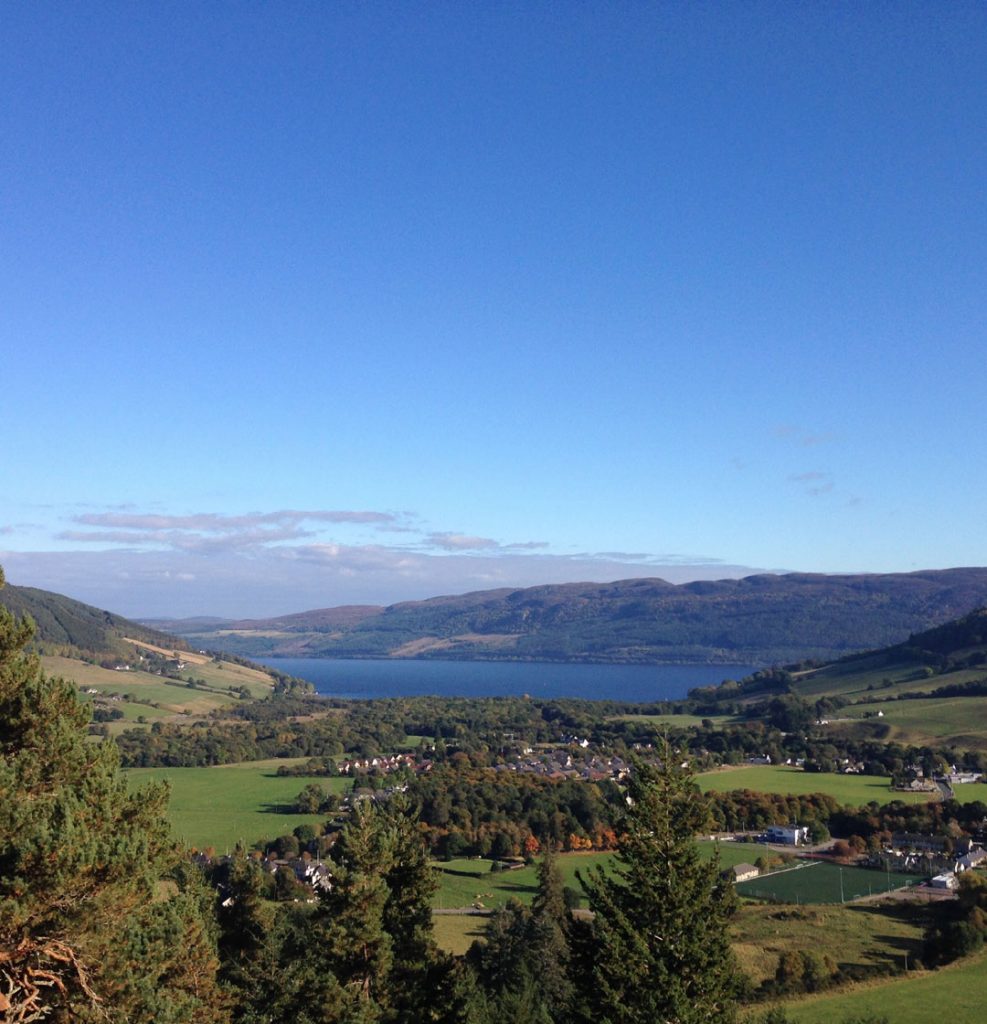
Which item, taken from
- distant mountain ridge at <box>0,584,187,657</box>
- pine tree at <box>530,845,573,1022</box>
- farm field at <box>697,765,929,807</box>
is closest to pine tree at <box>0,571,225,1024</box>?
pine tree at <box>530,845,573,1022</box>

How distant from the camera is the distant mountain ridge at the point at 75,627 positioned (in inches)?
5212

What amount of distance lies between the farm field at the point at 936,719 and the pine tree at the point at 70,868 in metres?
82.3

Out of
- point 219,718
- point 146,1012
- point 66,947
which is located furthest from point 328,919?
point 219,718

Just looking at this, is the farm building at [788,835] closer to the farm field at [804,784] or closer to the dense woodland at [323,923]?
the farm field at [804,784]

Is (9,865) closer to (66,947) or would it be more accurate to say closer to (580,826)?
(66,947)

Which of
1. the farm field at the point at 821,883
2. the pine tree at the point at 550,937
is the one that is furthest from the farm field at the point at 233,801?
the farm field at the point at 821,883

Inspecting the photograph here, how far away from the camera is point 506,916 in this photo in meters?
32.2

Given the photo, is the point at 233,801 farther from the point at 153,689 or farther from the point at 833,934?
the point at 153,689

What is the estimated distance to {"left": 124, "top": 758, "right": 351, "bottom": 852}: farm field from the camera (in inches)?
1994

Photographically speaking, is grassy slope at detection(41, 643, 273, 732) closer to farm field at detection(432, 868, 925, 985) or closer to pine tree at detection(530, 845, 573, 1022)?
pine tree at detection(530, 845, 573, 1022)

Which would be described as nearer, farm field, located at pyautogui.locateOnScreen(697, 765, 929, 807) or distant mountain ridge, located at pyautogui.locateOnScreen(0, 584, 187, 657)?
farm field, located at pyautogui.locateOnScreen(697, 765, 929, 807)

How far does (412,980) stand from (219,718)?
99.1 meters

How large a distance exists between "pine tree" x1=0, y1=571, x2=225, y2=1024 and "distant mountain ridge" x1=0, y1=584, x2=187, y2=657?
11780cm

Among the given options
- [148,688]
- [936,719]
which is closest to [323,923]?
[936,719]
